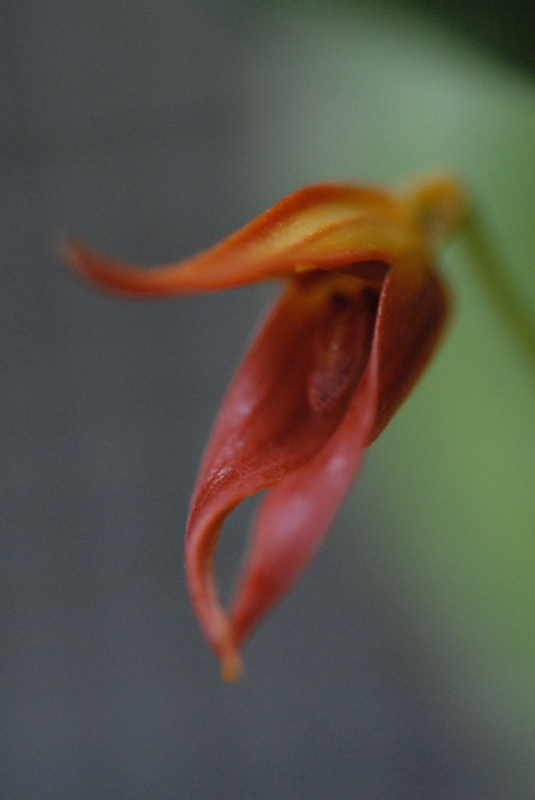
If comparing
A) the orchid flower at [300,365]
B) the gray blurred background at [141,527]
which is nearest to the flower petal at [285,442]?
the orchid flower at [300,365]

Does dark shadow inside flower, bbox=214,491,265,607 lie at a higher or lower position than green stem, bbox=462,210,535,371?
higher

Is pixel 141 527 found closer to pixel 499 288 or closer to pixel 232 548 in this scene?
pixel 232 548

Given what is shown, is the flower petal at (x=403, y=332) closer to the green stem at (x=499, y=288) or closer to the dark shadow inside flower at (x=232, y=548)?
the green stem at (x=499, y=288)

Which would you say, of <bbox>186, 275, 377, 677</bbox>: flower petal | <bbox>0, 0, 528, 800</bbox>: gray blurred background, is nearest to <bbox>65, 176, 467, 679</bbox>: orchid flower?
<bbox>186, 275, 377, 677</bbox>: flower petal

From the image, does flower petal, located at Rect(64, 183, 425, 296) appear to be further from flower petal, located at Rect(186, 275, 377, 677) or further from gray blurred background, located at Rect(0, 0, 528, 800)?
gray blurred background, located at Rect(0, 0, 528, 800)

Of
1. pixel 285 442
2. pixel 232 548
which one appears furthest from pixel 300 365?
pixel 232 548

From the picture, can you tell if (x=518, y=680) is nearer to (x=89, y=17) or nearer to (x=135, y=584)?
(x=135, y=584)

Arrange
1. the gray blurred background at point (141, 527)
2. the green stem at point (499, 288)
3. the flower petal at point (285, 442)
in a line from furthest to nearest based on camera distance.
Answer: the gray blurred background at point (141, 527)
the green stem at point (499, 288)
the flower petal at point (285, 442)
